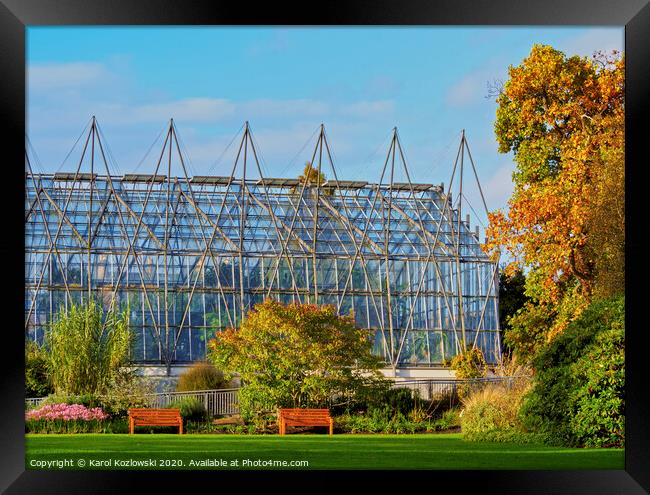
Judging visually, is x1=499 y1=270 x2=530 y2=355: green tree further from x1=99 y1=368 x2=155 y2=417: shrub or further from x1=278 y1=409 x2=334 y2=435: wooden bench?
x1=99 y1=368 x2=155 y2=417: shrub

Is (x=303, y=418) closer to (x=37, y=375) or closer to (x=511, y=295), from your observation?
(x=37, y=375)

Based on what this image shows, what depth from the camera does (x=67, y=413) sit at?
19.4 m

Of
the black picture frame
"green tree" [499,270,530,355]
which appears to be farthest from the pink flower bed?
"green tree" [499,270,530,355]

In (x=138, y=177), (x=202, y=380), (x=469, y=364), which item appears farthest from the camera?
(x=138, y=177)

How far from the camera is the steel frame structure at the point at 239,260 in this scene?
28484 mm

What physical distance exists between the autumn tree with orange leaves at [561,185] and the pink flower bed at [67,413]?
921 cm

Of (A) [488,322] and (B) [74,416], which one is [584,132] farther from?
(B) [74,416]

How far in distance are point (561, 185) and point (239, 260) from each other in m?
11.5

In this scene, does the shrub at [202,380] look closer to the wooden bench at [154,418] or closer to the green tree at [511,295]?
the wooden bench at [154,418]

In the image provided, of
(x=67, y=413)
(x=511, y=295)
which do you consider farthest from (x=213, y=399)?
(x=511, y=295)

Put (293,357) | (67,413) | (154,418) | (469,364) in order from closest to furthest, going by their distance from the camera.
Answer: (154,418)
(67,413)
(293,357)
(469,364)

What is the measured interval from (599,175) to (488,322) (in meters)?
11.5

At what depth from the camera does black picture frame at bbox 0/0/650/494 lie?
11.8 meters

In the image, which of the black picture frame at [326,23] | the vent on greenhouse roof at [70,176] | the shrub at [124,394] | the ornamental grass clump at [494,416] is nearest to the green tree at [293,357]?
the shrub at [124,394]
